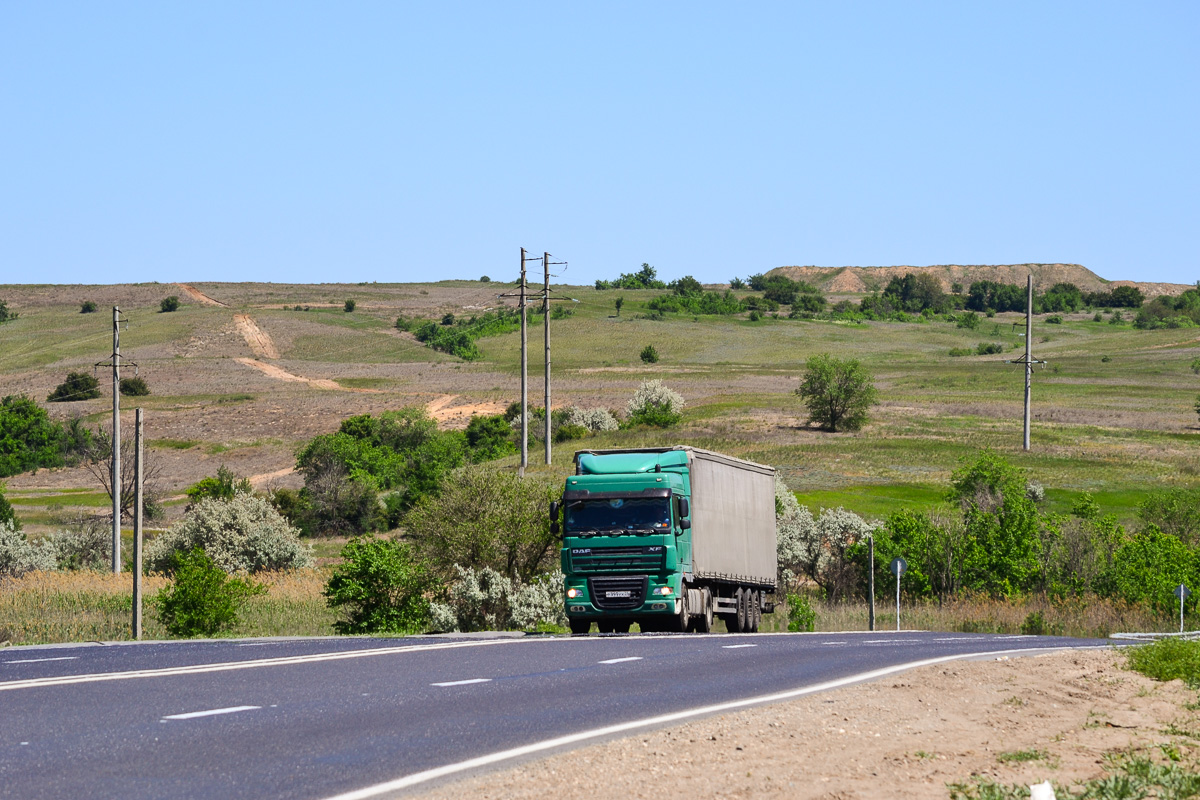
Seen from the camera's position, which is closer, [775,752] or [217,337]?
[775,752]

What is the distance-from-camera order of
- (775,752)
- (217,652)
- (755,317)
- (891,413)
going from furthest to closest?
(755,317) < (891,413) < (217,652) < (775,752)

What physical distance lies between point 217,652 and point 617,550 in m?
10.3

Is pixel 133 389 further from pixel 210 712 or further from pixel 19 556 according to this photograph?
pixel 210 712

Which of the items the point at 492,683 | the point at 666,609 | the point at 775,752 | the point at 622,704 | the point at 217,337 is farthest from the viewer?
the point at 217,337

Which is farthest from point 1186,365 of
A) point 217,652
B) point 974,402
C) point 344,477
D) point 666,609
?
point 217,652

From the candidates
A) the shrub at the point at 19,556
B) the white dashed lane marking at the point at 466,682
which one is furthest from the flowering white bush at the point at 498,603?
the shrub at the point at 19,556

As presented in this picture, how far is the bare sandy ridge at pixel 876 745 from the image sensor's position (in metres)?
8.66

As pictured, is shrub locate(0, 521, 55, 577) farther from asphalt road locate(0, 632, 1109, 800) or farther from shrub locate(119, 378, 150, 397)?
shrub locate(119, 378, 150, 397)

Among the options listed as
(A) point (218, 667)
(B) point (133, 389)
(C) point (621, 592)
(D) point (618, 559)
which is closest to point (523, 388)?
(D) point (618, 559)

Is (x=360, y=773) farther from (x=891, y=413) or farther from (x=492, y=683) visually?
(x=891, y=413)

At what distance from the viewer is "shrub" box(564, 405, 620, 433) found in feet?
308

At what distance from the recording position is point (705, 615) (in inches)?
1164

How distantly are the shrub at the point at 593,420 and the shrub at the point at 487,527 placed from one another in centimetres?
5518

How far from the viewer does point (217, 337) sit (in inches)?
6437
